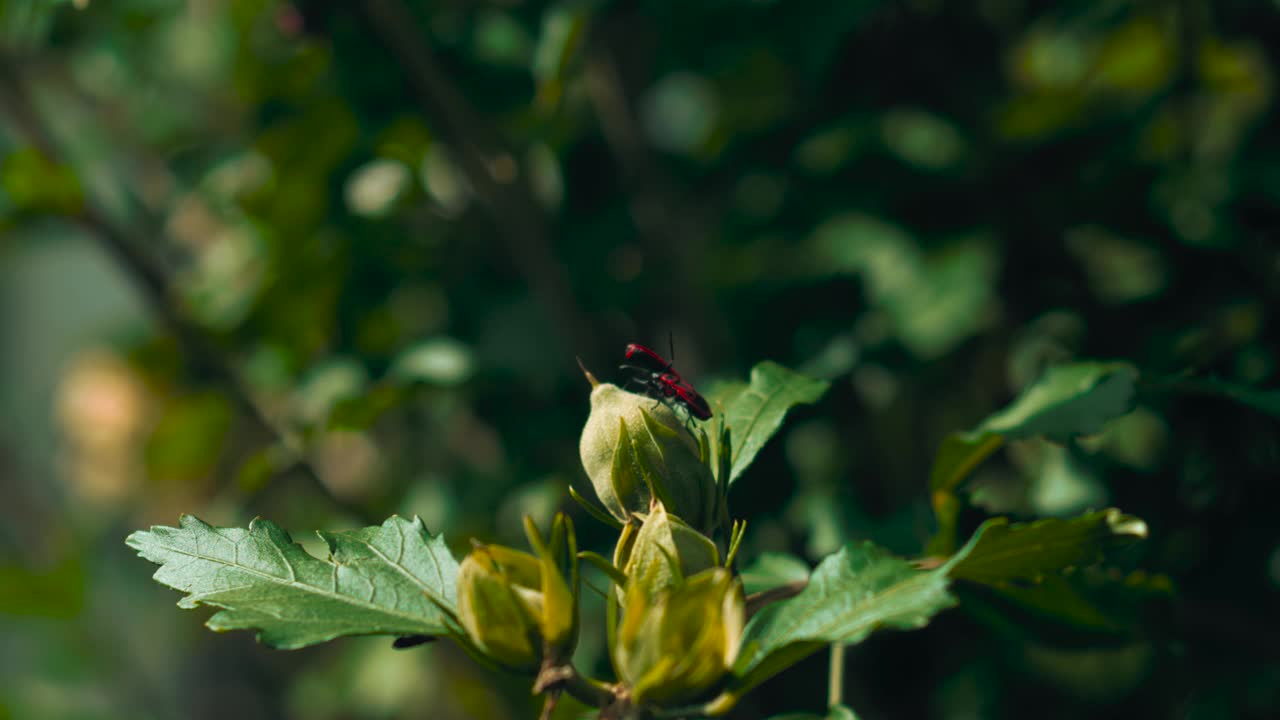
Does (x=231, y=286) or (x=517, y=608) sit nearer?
(x=517, y=608)

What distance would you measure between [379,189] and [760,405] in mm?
643

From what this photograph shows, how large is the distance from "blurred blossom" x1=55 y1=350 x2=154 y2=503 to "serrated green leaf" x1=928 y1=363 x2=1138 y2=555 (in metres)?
1.99

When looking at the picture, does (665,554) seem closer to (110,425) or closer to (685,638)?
(685,638)

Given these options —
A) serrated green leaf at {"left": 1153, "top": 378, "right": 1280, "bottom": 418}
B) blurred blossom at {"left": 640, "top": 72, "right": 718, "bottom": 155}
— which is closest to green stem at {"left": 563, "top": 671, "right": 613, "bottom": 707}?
serrated green leaf at {"left": 1153, "top": 378, "right": 1280, "bottom": 418}

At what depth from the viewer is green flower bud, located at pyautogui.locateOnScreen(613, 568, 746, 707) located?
505 mm

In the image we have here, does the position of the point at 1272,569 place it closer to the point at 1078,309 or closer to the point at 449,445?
the point at 1078,309

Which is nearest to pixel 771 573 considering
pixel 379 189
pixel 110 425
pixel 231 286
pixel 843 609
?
pixel 843 609

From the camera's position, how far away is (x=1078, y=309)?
4.02ft

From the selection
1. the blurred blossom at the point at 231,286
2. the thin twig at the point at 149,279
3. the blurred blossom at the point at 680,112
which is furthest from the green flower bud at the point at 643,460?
the blurred blossom at the point at 680,112

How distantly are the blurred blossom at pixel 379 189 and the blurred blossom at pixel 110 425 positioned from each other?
1303mm

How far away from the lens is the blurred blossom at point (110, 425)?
Answer: 2.25 m

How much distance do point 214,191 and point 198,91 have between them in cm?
81

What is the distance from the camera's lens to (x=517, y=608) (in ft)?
1.73

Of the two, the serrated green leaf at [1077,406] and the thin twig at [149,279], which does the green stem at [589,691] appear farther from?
the thin twig at [149,279]
